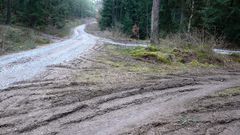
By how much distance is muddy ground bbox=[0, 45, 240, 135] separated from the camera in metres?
5.39

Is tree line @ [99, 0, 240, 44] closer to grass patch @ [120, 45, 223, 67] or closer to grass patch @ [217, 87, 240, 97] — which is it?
grass patch @ [120, 45, 223, 67]

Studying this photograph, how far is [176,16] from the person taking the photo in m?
47.4

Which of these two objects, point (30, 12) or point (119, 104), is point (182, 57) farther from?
point (30, 12)

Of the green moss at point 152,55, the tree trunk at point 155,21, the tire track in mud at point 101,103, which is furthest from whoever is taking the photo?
the tree trunk at point 155,21

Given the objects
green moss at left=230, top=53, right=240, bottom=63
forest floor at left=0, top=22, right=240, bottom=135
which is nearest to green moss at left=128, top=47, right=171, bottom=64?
forest floor at left=0, top=22, right=240, bottom=135

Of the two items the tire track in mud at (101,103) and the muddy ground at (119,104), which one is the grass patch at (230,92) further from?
the tire track in mud at (101,103)

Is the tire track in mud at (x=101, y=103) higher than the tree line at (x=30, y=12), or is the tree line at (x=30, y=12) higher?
the tree line at (x=30, y=12)

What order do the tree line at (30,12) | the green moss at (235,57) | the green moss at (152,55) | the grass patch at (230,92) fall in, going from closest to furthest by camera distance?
the grass patch at (230,92)
the green moss at (152,55)
the green moss at (235,57)
the tree line at (30,12)

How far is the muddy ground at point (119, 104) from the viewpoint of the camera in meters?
5.39

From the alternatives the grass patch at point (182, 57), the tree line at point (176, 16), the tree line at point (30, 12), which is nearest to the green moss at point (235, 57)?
the grass patch at point (182, 57)

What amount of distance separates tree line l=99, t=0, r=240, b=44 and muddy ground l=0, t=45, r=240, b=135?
29.0 ft

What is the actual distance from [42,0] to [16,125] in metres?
40.2

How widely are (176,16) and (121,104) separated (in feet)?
139

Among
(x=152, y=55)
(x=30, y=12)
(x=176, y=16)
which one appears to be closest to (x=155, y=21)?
(x=152, y=55)
